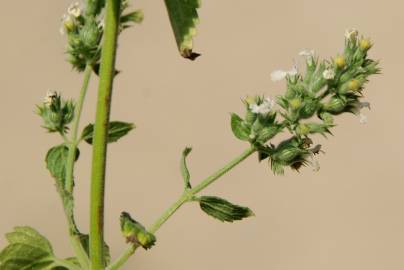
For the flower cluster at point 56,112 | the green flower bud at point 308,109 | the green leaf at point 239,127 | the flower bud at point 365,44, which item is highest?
the flower cluster at point 56,112

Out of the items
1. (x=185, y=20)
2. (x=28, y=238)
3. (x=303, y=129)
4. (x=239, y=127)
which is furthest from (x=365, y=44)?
(x=28, y=238)

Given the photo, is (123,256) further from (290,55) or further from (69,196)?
(290,55)

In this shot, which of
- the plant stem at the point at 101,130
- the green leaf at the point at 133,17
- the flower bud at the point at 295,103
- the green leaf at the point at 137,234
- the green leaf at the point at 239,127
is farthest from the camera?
the green leaf at the point at 133,17

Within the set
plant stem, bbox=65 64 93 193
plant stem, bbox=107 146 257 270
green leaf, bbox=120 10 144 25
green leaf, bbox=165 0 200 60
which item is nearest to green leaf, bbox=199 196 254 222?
plant stem, bbox=107 146 257 270

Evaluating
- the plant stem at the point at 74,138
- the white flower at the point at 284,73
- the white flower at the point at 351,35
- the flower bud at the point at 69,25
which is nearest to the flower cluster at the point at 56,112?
the plant stem at the point at 74,138

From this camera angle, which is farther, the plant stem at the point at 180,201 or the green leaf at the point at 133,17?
the green leaf at the point at 133,17

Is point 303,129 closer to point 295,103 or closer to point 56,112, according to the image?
point 295,103

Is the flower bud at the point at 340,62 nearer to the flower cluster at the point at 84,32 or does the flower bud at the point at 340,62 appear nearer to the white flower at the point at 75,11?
the flower cluster at the point at 84,32
